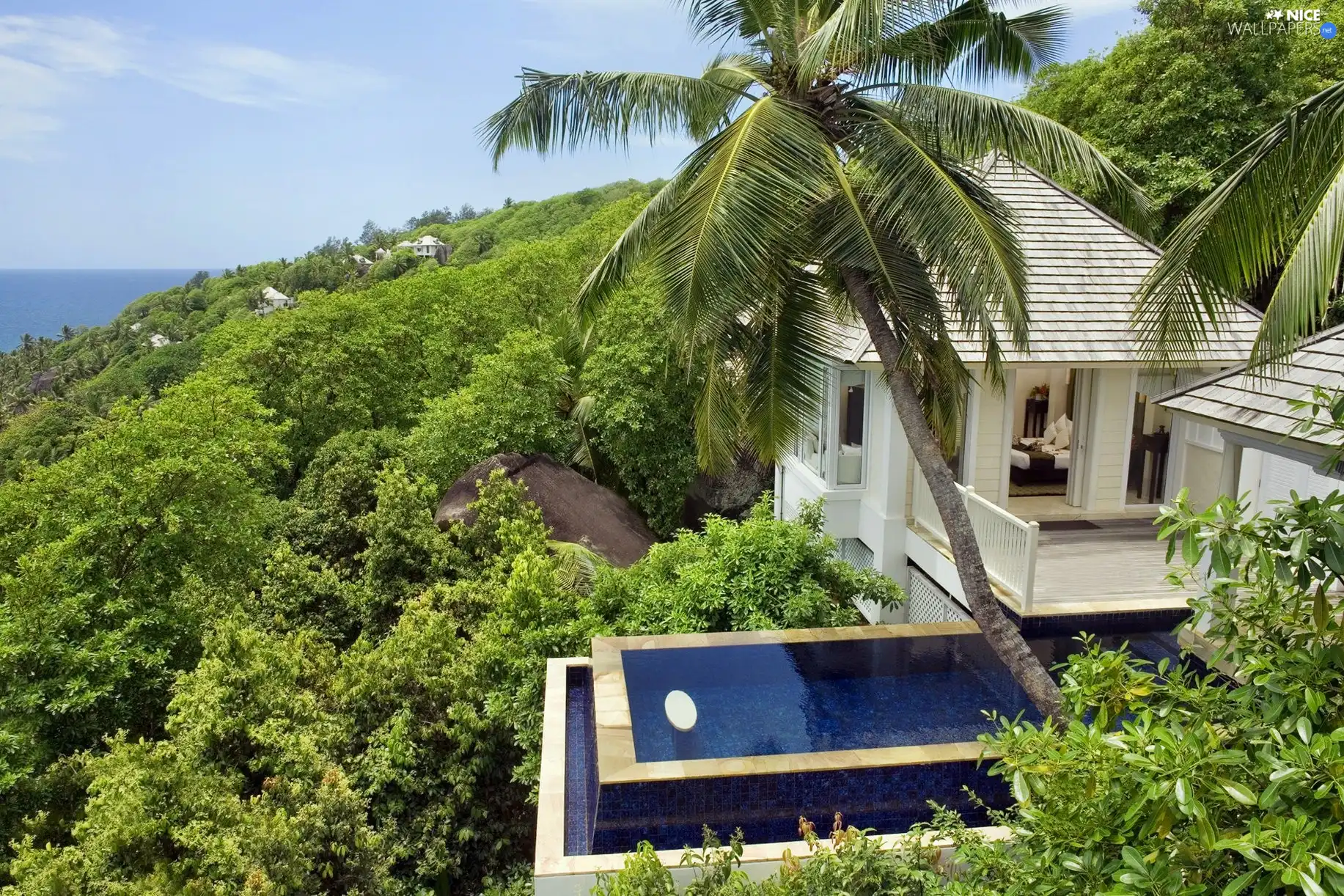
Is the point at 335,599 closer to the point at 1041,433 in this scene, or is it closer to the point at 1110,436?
the point at 1041,433

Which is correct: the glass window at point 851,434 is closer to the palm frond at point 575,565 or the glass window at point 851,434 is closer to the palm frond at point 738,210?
the palm frond at point 575,565

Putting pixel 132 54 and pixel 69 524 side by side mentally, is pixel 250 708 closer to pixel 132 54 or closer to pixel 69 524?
pixel 69 524

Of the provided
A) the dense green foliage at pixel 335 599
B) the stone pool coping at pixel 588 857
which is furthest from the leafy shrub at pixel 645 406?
the stone pool coping at pixel 588 857

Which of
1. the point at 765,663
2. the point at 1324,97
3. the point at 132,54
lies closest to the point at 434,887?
the point at 765,663

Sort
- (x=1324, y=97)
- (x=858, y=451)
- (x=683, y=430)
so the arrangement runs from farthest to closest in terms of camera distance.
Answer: (x=683, y=430) < (x=858, y=451) < (x=1324, y=97)

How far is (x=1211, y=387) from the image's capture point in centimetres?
909

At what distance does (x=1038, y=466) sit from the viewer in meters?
15.0

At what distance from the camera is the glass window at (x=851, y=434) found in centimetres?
1416

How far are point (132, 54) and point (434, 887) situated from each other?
49.9m

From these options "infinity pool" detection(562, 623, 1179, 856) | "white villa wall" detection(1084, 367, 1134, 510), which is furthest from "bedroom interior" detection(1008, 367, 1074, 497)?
"infinity pool" detection(562, 623, 1179, 856)

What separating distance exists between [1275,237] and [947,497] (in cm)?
377

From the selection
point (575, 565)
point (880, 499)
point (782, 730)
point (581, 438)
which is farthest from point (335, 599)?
point (782, 730)

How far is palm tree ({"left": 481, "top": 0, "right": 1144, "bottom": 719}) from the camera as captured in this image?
7.57 metres

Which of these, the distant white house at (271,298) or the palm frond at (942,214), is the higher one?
the palm frond at (942,214)
